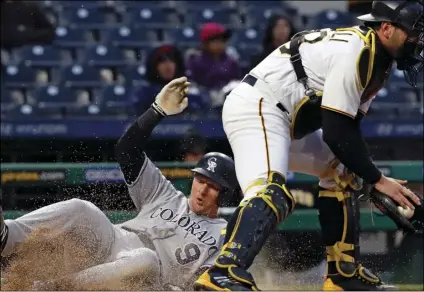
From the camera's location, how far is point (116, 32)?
31.2ft

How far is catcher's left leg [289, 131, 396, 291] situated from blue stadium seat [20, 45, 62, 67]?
187 inches

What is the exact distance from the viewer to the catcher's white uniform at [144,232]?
4.49 metres

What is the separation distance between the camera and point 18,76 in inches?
346

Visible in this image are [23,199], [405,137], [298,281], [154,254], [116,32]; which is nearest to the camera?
[154,254]

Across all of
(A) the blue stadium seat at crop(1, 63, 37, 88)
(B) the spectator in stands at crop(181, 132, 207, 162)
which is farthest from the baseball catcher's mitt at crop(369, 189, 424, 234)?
(A) the blue stadium seat at crop(1, 63, 37, 88)

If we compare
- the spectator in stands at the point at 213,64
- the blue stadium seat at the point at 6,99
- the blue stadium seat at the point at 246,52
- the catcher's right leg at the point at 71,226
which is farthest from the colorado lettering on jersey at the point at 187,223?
the blue stadium seat at the point at 246,52

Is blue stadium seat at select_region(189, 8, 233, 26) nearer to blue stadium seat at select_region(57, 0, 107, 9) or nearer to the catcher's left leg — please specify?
blue stadium seat at select_region(57, 0, 107, 9)

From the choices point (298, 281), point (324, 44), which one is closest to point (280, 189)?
point (324, 44)

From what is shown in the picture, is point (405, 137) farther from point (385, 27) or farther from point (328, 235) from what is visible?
point (385, 27)

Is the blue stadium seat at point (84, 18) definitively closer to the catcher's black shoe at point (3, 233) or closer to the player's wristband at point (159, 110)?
the player's wristband at point (159, 110)

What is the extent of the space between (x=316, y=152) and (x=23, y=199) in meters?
2.74

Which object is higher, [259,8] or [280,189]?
[280,189]

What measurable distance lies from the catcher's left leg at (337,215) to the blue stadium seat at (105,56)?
4.51 meters

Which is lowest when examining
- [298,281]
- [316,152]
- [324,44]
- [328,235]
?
[298,281]
